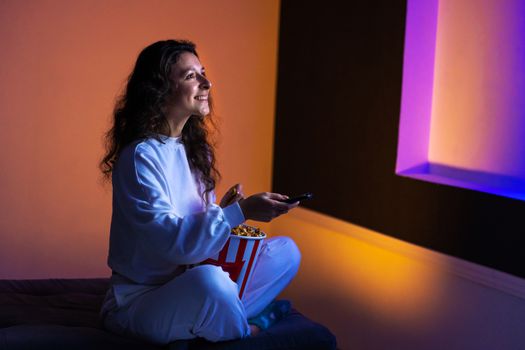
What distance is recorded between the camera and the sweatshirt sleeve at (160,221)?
2.33 metres

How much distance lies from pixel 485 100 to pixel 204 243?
4.24 feet

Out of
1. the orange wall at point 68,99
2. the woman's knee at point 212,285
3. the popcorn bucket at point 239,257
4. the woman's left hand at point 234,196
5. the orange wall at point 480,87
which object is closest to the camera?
the woman's knee at point 212,285

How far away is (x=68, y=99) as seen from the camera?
364 centimetres

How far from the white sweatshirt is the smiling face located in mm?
124

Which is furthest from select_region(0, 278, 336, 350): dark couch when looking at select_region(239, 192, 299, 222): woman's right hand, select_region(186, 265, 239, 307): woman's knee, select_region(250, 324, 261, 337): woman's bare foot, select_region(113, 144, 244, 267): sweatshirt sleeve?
select_region(239, 192, 299, 222): woman's right hand

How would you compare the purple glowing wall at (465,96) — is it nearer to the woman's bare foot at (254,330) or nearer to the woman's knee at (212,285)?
the woman's bare foot at (254,330)

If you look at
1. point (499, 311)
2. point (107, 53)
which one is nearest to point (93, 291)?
point (107, 53)

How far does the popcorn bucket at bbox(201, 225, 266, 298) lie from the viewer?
2.45m

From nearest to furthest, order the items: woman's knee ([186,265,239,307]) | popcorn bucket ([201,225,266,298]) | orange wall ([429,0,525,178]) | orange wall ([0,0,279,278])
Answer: woman's knee ([186,265,239,307]) < popcorn bucket ([201,225,266,298]) < orange wall ([429,0,525,178]) < orange wall ([0,0,279,278])

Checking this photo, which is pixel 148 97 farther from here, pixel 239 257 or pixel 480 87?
pixel 480 87

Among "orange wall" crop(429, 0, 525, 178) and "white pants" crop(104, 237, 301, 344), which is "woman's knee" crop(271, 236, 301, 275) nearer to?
"white pants" crop(104, 237, 301, 344)

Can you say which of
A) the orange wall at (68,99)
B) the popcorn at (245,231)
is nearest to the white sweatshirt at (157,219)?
the popcorn at (245,231)

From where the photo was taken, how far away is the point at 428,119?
3.25 metres

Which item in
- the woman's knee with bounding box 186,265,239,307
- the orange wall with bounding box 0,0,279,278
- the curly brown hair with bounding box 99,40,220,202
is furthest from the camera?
the orange wall with bounding box 0,0,279,278
